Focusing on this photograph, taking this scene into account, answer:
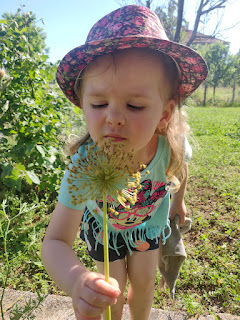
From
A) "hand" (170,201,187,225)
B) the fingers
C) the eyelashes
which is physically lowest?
"hand" (170,201,187,225)

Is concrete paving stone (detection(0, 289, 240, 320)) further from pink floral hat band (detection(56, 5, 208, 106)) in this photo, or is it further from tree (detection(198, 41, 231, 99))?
tree (detection(198, 41, 231, 99))

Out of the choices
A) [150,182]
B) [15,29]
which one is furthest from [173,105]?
[15,29]

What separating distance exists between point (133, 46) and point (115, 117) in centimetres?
39

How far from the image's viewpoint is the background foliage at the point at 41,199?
239 cm

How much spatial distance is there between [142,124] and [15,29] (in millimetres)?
2873

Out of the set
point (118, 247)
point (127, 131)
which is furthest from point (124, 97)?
point (118, 247)

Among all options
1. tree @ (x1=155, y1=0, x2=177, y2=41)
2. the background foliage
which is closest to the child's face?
the background foliage

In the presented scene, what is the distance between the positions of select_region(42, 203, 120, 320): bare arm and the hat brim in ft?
2.44

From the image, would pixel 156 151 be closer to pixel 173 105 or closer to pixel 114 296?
pixel 173 105

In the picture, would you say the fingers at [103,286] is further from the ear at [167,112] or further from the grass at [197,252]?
the grass at [197,252]

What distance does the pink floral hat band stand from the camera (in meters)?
1.22

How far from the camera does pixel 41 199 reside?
12.1 feet

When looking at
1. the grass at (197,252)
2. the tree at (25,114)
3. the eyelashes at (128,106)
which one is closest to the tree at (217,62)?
the grass at (197,252)

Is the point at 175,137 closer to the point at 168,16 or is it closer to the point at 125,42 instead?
the point at 125,42
